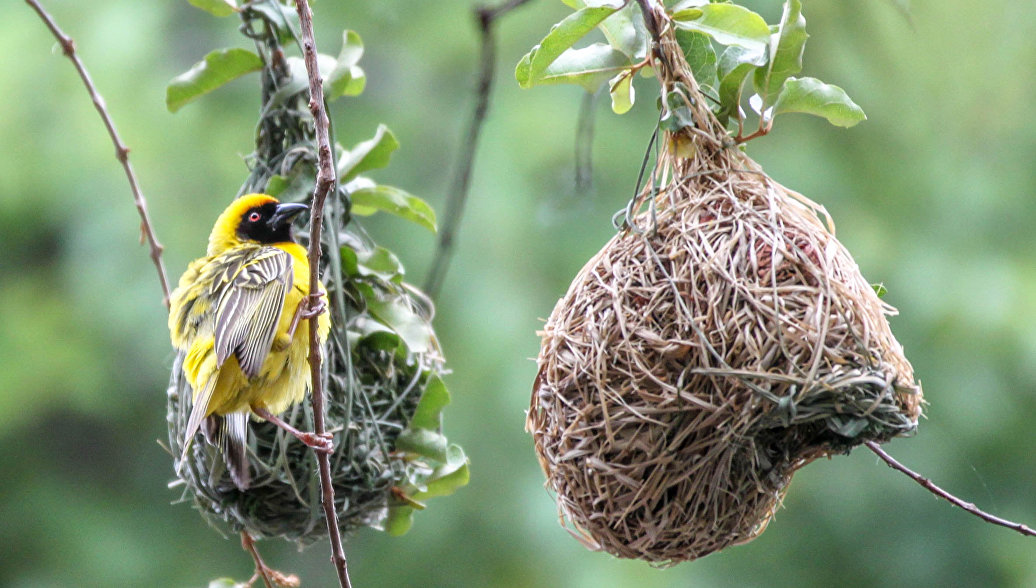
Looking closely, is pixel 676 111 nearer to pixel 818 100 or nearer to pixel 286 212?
pixel 818 100

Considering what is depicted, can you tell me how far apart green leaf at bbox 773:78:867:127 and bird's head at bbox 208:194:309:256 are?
1173 millimetres

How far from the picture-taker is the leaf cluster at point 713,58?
2.00 m

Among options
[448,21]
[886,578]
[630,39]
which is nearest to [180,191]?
[448,21]

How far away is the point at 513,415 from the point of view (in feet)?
16.7

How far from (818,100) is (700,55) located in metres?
0.29

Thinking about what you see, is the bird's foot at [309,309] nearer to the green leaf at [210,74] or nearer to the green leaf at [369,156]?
the green leaf at [369,156]

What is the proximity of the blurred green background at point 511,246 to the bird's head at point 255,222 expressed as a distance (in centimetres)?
212

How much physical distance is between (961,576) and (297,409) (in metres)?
4.57

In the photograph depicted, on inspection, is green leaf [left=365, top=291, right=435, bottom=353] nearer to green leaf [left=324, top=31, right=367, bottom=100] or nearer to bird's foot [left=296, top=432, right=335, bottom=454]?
bird's foot [left=296, top=432, right=335, bottom=454]

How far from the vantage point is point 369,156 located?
102 inches

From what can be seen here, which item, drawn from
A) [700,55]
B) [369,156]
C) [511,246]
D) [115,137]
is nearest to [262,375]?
[369,156]

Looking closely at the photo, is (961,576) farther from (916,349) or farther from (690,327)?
(690,327)

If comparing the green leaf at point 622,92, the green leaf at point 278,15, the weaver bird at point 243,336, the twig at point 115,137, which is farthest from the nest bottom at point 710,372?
the twig at point 115,137

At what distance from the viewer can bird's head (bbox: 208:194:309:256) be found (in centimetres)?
261
